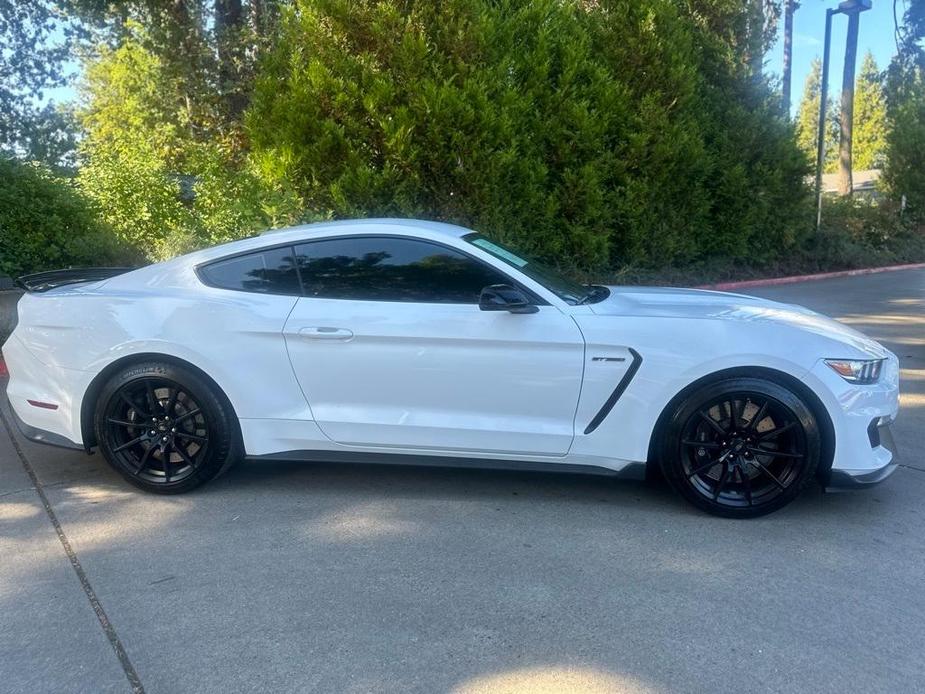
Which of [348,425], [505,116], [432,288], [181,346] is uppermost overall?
[505,116]

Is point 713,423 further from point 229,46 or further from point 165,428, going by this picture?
point 229,46

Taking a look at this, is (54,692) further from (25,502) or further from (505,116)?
(505,116)

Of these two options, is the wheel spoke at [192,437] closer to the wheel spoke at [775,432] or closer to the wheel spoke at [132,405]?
the wheel spoke at [132,405]

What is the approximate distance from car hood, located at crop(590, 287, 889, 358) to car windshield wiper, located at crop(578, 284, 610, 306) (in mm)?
54

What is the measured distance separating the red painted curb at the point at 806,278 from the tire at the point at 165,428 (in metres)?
11.2

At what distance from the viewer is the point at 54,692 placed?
2.62 m

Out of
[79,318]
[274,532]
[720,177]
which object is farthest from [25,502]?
[720,177]

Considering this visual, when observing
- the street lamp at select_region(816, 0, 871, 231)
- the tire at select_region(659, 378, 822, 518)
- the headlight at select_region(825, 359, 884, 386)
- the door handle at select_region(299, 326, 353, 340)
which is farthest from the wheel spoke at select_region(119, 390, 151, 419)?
the street lamp at select_region(816, 0, 871, 231)

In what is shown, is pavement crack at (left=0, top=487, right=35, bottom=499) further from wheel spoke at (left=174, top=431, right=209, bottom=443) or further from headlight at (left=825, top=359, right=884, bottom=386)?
headlight at (left=825, top=359, right=884, bottom=386)

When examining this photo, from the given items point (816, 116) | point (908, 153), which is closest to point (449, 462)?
point (908, 153)

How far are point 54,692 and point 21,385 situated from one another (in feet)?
7.96

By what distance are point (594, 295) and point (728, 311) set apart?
788 millimetres

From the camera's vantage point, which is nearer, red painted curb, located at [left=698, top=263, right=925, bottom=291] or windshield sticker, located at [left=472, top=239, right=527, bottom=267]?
windshield sticker, located at [left=472, top=239, right=527, bottom=267]

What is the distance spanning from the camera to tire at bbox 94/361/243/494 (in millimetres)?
4203
